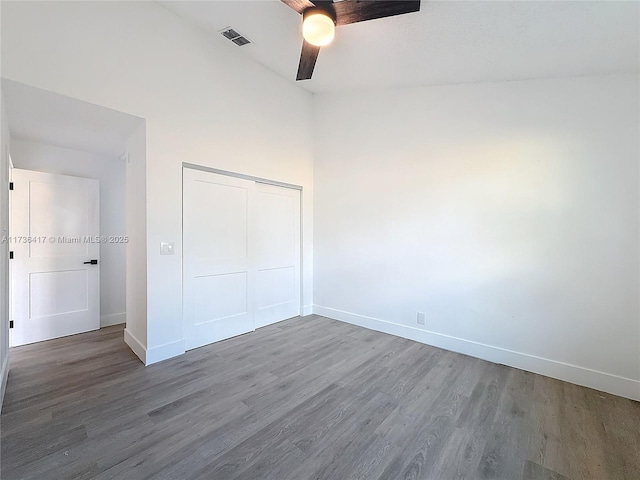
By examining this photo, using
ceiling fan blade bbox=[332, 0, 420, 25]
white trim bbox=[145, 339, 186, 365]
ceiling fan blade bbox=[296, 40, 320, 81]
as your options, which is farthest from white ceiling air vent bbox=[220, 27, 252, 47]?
white trim bbox=[145, 339, 186, 365]

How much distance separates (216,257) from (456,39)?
3.17 meters

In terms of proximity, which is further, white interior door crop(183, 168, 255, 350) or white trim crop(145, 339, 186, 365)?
white interior door crop(183, 168, 255, 350)

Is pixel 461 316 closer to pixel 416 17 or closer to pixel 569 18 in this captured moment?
pixel 569 18

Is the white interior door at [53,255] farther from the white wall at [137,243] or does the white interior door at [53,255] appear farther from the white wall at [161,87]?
the white wall at [161,87]

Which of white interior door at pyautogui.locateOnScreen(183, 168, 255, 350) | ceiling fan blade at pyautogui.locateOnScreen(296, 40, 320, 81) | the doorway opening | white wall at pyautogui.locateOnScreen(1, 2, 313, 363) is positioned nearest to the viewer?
white wall at pyautogui.locateOnScreen(1, 2, 313, 363)

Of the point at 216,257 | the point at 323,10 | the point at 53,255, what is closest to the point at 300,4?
the point at 323,10

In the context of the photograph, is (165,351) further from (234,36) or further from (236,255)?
(234,36)

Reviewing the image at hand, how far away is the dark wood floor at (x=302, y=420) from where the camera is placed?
158 cm

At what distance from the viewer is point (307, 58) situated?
2.43 metres

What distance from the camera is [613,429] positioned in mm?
1936

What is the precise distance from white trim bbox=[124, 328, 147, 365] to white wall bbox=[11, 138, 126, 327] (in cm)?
104

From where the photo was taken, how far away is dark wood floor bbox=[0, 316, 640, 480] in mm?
1583

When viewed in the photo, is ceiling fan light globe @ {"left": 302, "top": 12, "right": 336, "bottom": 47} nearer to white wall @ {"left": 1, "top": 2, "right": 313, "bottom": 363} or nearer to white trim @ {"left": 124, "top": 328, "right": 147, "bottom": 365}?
white wall @ {"left": 1, "top": 2, "right": 313, "bottom": 363}

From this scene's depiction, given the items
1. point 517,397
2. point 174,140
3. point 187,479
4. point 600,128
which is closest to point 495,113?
point 600,128
